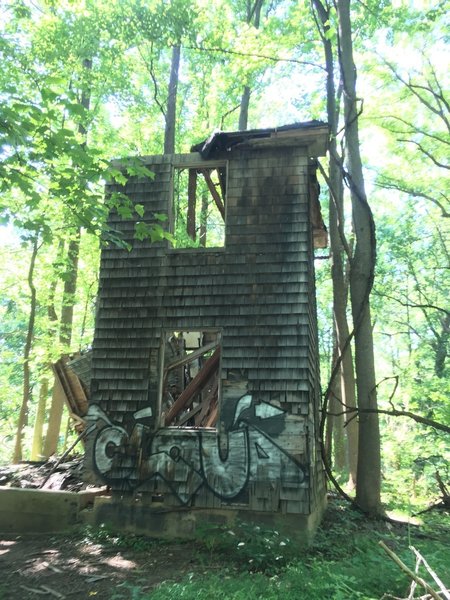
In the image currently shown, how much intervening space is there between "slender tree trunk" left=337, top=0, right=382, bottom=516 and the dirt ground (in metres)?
3.34

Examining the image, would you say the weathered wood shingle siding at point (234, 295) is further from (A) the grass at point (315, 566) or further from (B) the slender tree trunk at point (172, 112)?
(B) the slender tree trunk at point (172, 112)

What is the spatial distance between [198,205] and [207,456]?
52.1ft

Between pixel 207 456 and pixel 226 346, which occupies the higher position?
pixel 226 346

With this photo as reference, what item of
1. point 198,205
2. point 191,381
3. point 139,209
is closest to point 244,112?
point 198,205

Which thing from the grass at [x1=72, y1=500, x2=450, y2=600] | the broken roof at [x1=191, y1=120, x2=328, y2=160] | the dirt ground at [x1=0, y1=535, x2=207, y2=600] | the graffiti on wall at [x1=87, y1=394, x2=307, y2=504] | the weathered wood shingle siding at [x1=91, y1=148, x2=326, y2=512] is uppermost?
the broken roof at [x1=191, y1=120, x2=328, y2=160]

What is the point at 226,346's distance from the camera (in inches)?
288

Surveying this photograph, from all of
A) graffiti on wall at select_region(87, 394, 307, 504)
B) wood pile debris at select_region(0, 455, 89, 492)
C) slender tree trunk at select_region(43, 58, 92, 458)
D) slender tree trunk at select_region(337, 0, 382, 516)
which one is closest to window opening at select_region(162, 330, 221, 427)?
graffiti on wall at select_region(87, 394, 307, 504)

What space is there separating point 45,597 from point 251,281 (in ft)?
15.9

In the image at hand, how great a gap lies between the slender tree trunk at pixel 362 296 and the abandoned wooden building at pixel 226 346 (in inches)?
38.6

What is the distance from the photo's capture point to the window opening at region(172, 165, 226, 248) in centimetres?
931

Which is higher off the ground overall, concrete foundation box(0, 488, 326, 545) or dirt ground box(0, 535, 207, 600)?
concrete foundation box(0, 488, 326, 545)

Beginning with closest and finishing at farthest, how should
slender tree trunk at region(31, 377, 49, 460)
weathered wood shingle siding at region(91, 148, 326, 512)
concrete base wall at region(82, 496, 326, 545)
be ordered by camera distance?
concrete base wall at region(82, 496, 326, 545) < weathered wood shingle siding at region(91, 148, 326, 512) < slender tree trunk at region(31, 377, 49, 460)

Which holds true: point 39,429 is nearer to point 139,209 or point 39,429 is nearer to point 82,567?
point 82,567

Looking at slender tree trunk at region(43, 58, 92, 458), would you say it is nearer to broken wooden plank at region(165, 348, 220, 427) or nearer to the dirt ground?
broken wooden plank at region(165, 348, 220, 427)
